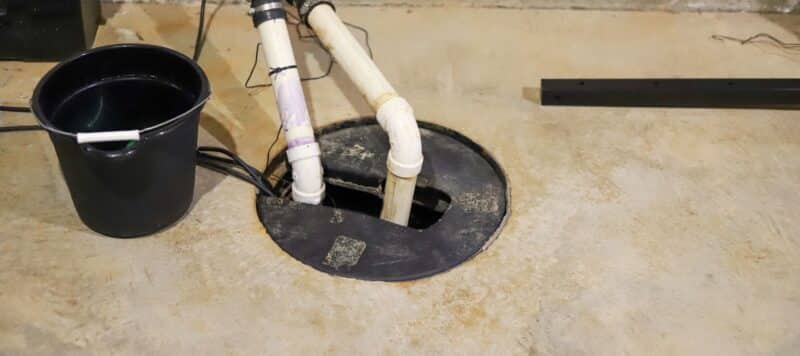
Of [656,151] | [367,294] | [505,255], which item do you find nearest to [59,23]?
[367,294]

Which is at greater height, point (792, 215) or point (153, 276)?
point (792, 215)

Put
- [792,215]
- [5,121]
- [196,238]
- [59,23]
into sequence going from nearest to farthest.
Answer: [196,238] → [792,215] → [5,121] → [59,23]

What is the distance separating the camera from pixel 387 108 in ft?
4.58

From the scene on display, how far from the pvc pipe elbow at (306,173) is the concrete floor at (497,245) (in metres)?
0.12

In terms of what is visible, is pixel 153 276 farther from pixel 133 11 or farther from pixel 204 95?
pixel 133 11

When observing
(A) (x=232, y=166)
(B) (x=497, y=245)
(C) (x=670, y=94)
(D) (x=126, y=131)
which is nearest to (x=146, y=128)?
(D) (x=126, y=131)

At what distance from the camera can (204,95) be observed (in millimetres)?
1259

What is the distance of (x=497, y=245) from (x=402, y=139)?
0.29 meters

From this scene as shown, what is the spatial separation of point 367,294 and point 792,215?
955mm

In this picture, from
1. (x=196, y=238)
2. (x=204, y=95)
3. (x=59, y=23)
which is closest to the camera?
(x=204, y=95)

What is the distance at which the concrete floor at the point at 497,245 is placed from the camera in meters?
1.24

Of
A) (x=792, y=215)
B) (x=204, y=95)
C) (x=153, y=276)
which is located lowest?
(x=153, y=276)

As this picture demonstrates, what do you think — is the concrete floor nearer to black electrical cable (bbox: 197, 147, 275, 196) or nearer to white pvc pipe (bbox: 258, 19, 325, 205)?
black electrical cable (bbox: 197, 147, 275, 196)

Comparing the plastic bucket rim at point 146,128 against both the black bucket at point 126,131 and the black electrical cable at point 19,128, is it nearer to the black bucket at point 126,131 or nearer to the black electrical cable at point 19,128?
the black bucket at point 126,131
